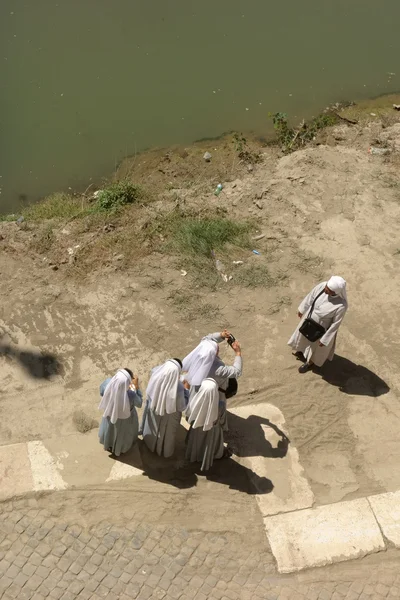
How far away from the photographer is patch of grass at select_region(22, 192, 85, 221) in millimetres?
9302

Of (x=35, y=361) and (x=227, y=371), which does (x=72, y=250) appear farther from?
(x=227, y=371)

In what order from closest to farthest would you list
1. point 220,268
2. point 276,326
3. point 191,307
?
point 276,326 < point 191,307 < point 220,268

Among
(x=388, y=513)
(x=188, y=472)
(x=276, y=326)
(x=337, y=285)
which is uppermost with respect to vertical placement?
(x=337, y=285)

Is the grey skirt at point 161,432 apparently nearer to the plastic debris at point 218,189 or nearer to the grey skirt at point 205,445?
the grey skirt at point 205,445

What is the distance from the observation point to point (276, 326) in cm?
768

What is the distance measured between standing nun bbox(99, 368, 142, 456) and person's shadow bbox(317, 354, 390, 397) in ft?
8.33

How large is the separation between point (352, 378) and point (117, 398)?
3.17 metres

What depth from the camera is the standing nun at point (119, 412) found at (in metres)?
5.41

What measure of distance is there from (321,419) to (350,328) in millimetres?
1436

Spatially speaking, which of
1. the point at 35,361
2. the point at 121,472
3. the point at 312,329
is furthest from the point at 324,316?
the point at 35,361

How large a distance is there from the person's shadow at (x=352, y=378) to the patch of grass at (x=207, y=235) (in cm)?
221

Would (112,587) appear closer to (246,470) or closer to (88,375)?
(246,470)

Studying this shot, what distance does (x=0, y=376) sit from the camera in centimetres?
693

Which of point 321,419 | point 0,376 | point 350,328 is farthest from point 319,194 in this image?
point 0,376
